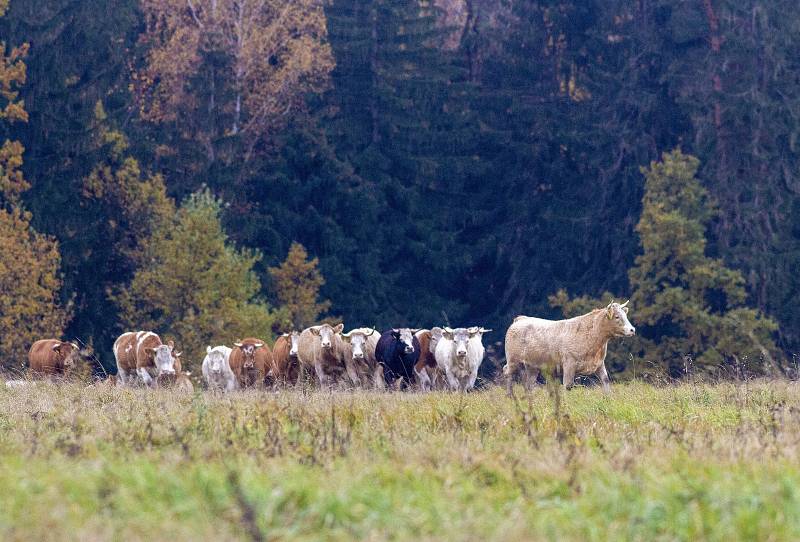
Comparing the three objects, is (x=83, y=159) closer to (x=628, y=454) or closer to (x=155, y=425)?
(x=155, y=425)

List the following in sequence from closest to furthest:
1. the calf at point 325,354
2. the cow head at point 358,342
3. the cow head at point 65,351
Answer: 1. the cow head at point 358,342
2. the calf at point 325,354
3. the cow head at point 65,351

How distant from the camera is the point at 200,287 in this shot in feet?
118

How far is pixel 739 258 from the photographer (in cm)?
4084

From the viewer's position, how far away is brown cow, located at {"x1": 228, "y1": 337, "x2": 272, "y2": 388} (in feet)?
85.4

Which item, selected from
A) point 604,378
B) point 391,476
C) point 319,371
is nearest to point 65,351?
point 319,371

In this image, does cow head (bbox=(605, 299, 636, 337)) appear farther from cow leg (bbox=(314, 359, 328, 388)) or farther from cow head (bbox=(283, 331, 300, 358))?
cow head (bbox=(283, 331, 300, 358))

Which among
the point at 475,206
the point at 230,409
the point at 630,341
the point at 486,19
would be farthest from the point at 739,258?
the point at 230,409

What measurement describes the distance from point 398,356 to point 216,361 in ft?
15.8

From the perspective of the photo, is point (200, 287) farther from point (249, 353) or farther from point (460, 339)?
point (460, 339)

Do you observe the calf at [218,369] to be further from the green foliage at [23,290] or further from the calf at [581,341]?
the green foliage at [23,290]

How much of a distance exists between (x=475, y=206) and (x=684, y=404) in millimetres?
34490

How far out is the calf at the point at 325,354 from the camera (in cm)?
2475

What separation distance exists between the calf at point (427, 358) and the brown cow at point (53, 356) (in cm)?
673

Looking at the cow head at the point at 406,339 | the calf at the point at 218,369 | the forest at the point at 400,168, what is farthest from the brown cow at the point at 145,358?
the forest at the point at 400,168
